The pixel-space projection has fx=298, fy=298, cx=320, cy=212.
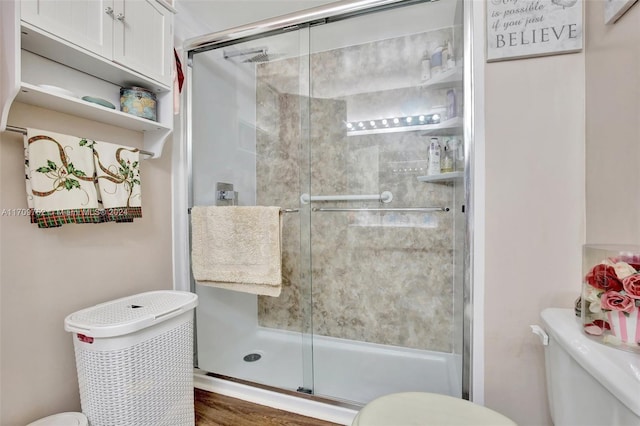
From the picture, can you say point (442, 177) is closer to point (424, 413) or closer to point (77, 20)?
point (424, 413)

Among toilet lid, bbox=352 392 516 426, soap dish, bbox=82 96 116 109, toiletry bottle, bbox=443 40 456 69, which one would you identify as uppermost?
toiletry bottle, bbox=443 40 456 69

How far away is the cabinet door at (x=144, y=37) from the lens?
116 cm

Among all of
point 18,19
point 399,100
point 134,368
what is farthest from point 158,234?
point 399,100

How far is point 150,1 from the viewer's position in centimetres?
128

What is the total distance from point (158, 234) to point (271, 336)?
→ 39.4 inches

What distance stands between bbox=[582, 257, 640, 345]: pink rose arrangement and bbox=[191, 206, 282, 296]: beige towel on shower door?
112 centimetres

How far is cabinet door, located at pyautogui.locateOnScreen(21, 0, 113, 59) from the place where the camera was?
91 centimetres

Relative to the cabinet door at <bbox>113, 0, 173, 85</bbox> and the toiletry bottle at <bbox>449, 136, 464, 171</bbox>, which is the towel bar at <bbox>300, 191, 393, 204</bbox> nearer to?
the toiletry bottle at <bbox>449, 136, 464, 171</bbox>

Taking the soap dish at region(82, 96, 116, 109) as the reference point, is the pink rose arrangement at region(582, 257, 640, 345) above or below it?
below

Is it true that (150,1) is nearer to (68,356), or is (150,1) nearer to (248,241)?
(248,241)

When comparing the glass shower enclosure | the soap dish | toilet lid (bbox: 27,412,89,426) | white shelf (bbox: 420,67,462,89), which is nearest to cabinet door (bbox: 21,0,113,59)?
the soap dish

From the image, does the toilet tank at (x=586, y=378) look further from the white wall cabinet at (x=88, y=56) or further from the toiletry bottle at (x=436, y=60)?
the white wall cabinet at (x=88, y=56)

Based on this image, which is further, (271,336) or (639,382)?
(271,336)

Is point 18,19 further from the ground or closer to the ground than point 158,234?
further from the ground
